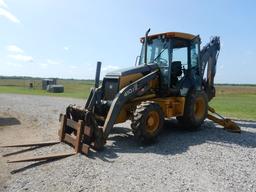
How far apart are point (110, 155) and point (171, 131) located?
3270 millimetres

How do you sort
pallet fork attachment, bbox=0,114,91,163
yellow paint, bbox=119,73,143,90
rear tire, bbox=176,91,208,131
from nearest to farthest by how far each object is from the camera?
pallet fork attachment, bbox=0,114,91,163 < yellow paint, bbox=119,73,143,90 < rear tire, bbox=176,91,208,131

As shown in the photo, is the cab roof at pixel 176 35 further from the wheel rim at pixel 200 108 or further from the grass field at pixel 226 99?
the grass field at pixel 226 99

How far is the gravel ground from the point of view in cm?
554

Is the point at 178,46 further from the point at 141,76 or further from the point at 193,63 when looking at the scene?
the point at 141,76

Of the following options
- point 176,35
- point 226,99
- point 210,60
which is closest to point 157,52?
point 176,35

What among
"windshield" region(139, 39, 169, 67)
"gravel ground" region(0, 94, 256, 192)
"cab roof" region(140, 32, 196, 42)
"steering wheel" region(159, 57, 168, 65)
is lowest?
"gravel ground" region(0, 94, 256, 192)

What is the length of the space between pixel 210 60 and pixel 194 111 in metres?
2.98

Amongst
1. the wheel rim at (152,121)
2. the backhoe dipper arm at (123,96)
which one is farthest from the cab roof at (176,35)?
the wheel rim at (152,121)

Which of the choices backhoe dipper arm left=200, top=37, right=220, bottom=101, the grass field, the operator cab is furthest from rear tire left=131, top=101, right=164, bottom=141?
the grass field

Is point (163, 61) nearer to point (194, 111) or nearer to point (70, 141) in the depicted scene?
point (194, 111)

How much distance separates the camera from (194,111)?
10125 mm

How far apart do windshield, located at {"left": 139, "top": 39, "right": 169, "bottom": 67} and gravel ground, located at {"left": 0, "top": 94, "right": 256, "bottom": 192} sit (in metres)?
2.29

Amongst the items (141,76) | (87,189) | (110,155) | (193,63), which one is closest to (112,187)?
(87,189)

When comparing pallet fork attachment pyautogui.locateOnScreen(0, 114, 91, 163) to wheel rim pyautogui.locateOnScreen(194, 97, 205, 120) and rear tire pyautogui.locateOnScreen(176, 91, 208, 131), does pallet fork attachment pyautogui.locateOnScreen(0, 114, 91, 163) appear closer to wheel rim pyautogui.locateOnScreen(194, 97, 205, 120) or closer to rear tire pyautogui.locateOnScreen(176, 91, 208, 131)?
rear tire pyautogui.locateOnScreen(176, 91, 208, 131)
